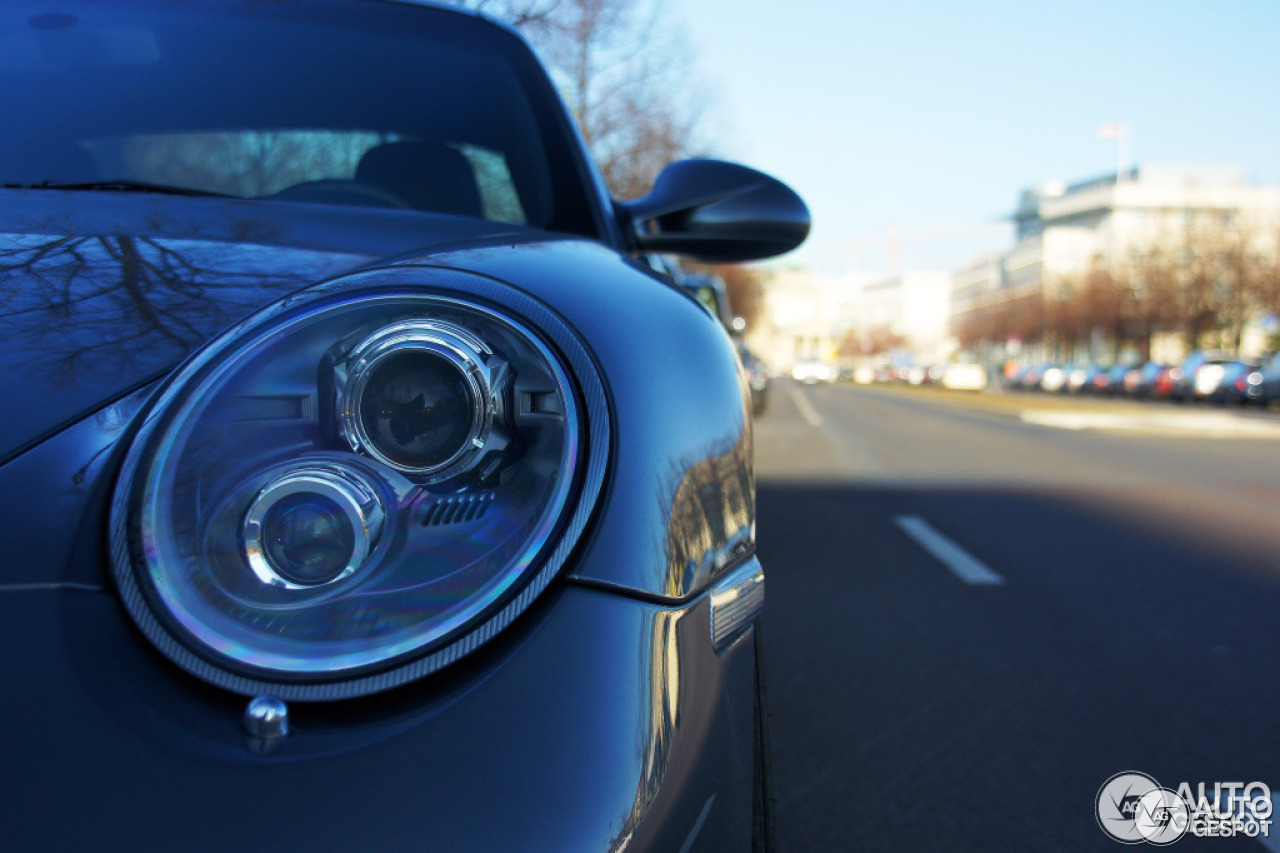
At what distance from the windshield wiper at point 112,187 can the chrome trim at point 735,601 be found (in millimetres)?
1079

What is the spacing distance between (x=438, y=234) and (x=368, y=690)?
0.81 metres

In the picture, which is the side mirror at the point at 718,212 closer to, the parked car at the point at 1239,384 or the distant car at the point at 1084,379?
the parked car at the point at 1239,384

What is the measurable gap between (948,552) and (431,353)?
4.80 meters

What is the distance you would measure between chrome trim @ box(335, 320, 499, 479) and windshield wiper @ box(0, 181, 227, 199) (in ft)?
2.88

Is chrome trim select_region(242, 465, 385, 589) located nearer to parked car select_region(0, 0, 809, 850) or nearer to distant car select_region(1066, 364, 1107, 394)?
parked car select_region(0, 0, 809, 850)

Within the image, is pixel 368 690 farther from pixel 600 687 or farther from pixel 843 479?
pixel 843 479

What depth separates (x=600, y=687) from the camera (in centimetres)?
93

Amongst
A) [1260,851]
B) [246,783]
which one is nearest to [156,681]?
[246,783]

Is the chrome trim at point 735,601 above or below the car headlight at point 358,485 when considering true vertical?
below

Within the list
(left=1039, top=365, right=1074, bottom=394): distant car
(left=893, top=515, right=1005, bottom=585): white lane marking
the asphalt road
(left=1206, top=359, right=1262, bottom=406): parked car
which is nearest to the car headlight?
the asphalt road

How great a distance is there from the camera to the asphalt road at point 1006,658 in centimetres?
235

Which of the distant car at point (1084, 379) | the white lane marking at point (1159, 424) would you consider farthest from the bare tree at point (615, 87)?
the distant car at point (1084, 379)

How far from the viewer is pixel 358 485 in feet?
3.40

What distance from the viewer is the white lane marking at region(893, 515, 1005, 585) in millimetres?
4852
